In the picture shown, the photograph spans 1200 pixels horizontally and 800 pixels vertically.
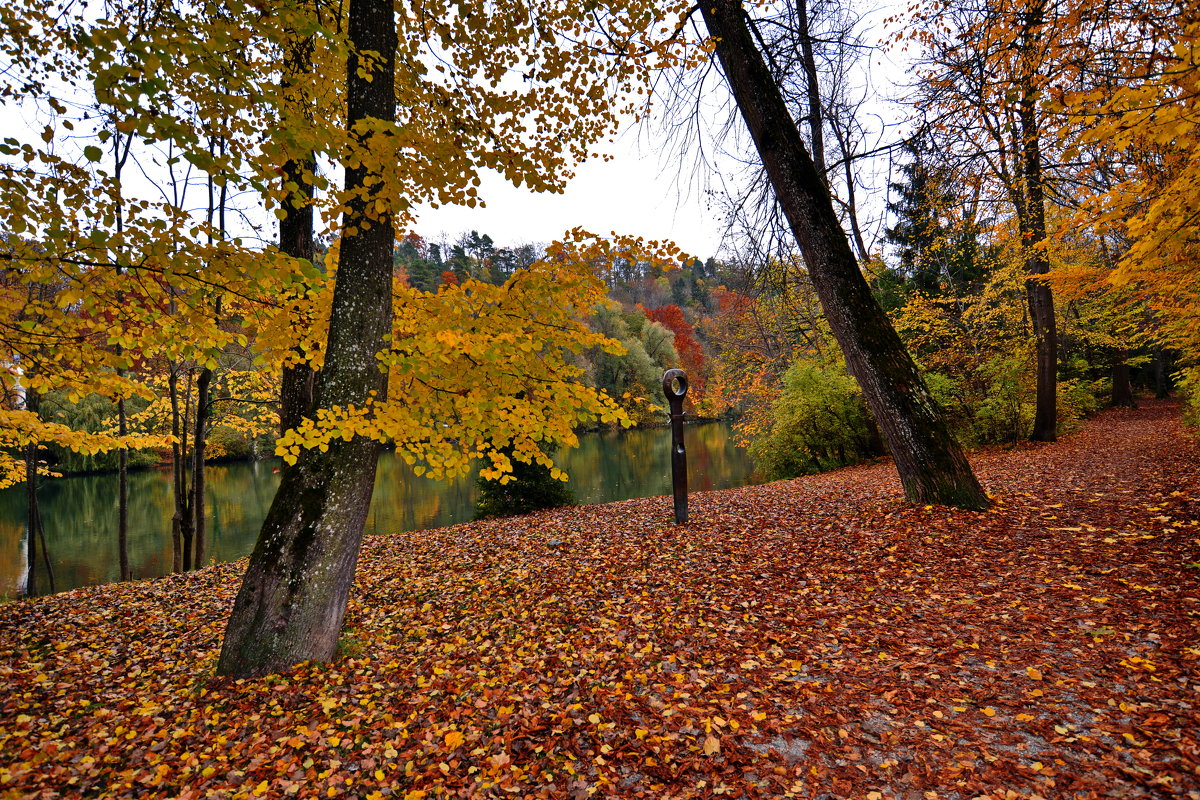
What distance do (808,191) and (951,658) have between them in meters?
4.33

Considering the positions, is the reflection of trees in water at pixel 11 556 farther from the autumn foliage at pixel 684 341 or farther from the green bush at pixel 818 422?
the autumn foliage at pixel 684 341

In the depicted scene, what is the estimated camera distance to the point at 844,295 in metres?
5.16

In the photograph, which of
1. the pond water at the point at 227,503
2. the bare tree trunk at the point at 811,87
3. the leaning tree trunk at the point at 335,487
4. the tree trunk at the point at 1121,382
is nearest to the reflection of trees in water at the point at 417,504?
the pond water at the point at 227,503

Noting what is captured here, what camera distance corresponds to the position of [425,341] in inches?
120

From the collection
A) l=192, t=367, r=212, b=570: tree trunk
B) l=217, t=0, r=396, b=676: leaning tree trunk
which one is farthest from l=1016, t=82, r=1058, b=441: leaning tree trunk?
l=192, t=367, r=212, b=570: tree trunk

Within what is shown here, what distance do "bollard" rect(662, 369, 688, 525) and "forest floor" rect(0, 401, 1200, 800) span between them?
1.15 m

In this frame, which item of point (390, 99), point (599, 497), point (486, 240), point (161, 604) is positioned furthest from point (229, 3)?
point (486, 240)

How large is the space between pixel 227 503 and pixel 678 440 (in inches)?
721

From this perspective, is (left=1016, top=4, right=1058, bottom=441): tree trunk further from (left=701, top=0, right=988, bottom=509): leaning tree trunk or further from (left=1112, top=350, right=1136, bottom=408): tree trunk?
(left=1112, top=350, right=1136, bottom=408): tree trunk

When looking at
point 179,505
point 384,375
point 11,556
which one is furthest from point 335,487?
point 11,556

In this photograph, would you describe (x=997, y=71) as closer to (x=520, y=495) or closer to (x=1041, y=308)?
(x=1041, y=308)

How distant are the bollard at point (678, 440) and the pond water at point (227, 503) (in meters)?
7.36

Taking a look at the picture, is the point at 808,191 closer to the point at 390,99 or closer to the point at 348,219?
the point at 390,99

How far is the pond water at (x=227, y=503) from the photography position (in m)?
11.4
